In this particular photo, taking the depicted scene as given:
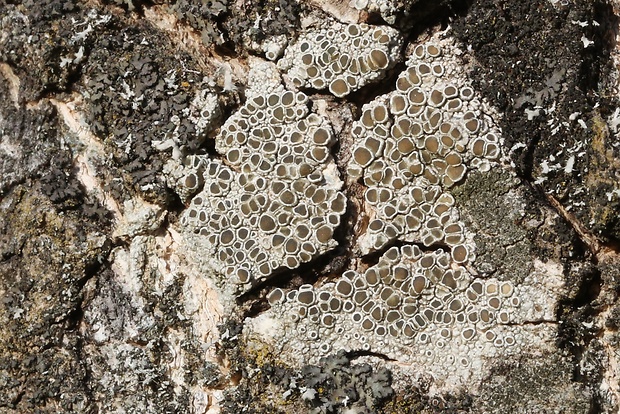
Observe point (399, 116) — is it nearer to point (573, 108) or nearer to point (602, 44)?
point (573, 108)

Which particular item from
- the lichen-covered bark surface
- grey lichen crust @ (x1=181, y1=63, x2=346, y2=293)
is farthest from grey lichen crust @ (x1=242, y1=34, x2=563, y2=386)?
grey lichen crust @ (x1=181, y1=63, x2=346, y2=293)

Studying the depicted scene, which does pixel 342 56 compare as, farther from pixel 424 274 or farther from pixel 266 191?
pixel 424 274

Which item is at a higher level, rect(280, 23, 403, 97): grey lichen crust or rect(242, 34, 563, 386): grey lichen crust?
rect(280, 23, 403, 97): grey lichen crust

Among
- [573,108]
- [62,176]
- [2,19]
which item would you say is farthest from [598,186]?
[2,19]

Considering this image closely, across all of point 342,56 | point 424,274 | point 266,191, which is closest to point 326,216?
point 266,191

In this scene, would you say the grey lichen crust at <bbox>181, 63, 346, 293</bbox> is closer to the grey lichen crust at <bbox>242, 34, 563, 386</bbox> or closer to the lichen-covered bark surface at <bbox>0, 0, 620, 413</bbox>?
the lichen-covered bark surface at <bbox>0, 0, 620, 413</bbox>

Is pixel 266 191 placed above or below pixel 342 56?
below

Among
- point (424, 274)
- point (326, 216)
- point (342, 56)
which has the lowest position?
point (424, 274)

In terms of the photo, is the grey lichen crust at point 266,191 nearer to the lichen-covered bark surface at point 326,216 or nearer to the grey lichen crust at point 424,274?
the lichen-covered bark surface at point 326,216
